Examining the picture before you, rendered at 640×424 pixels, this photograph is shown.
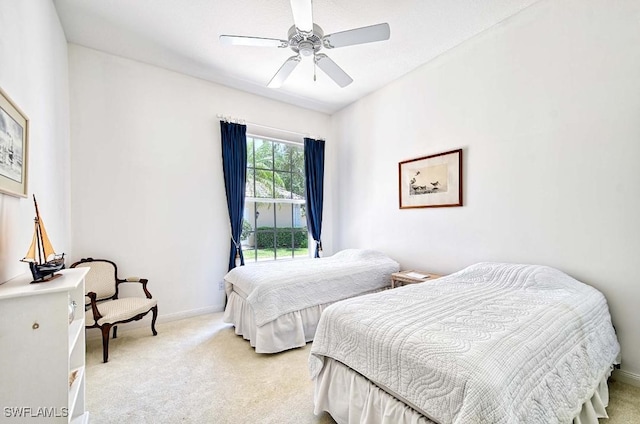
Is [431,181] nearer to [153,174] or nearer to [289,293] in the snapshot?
[289,293]

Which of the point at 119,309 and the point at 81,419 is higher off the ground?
the point at 119,309

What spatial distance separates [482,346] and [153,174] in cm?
358

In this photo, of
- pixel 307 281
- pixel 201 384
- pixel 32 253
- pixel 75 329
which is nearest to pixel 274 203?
pixel 307 281

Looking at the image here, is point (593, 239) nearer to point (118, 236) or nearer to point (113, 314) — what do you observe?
point (113, 314)

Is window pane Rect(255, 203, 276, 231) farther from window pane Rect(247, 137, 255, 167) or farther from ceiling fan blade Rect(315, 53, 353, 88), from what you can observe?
ceiling fan blade Rect(315, 53, 353, 88)

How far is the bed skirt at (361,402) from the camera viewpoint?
4.30 ft

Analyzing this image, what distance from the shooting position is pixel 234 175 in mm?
3771

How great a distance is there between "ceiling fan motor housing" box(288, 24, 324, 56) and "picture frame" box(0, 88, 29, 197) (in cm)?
A: 175

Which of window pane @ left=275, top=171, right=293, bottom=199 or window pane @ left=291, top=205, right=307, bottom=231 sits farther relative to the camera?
window pane @ left=291, top=205, right=307, bottom=231

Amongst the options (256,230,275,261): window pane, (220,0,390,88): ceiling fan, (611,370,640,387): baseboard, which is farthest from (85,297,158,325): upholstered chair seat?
(611,370,640,387): baseboard

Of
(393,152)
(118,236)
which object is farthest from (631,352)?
(118,236)

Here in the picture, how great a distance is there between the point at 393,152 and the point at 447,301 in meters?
2.42

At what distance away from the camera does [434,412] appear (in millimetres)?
1151

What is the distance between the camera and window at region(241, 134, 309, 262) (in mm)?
4117
